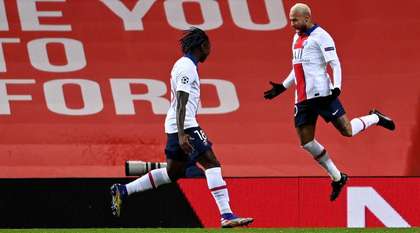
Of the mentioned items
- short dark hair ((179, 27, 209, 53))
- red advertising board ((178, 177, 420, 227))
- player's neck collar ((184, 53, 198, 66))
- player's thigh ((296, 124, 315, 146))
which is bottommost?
red advertising board ((178, 177, 420, 227))

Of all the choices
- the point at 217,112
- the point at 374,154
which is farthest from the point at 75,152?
the point at 374,154

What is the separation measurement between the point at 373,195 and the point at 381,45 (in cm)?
167

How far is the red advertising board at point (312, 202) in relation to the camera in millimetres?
11836

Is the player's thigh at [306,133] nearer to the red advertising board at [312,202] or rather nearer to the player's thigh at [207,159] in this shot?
the player's thigh at [207,159]

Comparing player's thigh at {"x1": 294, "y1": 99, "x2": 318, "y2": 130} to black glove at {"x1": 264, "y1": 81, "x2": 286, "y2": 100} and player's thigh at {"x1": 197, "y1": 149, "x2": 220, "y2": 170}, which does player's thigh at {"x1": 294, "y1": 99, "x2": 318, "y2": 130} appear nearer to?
black glove at {"x1": 264, "y1": 81, "x2": 286, "y2": 100}

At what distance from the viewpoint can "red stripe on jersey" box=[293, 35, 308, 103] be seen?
31.5 ft

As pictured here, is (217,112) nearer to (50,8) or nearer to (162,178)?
(50,8)

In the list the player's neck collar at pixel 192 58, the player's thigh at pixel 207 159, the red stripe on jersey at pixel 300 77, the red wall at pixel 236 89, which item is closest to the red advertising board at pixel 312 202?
the red wall at pixel 236 89

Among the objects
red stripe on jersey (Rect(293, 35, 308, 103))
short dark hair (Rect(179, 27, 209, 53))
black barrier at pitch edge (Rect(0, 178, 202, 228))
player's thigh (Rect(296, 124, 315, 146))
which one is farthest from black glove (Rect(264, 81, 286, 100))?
black barrier at pitch edge (Rect(0, 178, 202, 228))

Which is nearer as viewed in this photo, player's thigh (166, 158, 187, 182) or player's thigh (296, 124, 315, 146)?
player's thigh (166, 158, 187, 182)

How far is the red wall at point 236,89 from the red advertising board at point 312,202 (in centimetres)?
52

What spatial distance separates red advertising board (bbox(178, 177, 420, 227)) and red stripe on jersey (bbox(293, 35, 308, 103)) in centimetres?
231

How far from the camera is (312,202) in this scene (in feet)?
39.0

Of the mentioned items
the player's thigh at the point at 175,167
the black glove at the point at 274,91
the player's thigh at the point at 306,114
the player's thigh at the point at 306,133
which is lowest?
the player's thigh at the point at 175,167
